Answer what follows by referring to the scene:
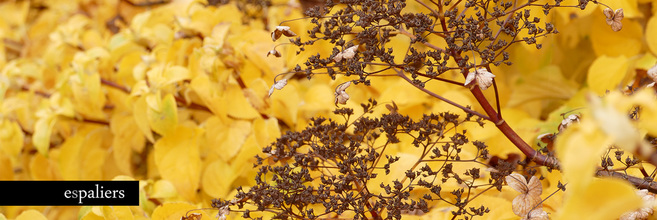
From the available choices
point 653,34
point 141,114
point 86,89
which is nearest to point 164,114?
point 141,114

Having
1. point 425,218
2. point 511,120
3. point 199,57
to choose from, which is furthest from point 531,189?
point 199,57

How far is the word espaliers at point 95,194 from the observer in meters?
0.54

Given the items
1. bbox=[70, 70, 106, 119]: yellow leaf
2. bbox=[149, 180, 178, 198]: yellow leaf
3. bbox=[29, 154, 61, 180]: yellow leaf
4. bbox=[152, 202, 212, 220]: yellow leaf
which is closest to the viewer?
bbox=[152, 202, 212, 220]: yellow leaf

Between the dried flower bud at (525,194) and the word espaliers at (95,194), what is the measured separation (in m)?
0.37

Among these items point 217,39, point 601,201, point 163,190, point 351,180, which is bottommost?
point 601,201

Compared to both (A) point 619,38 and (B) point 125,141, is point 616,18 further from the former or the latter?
(B) point 125,141

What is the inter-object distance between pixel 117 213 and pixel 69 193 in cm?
21

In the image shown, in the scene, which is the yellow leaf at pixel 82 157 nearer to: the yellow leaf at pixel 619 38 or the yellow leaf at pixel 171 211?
the yellow leaf at pixel 171 211

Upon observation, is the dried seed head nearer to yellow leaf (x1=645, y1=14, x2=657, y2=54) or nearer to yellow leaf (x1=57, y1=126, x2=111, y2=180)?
yellow leaf (x1=645, y1=14, x2=657, y2=54)

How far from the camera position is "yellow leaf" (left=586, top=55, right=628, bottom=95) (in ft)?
1.87

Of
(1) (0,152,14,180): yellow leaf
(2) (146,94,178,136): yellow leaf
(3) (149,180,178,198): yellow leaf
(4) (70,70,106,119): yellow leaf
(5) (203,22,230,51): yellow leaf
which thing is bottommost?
(3) (149,180,178,198): yellow leaf

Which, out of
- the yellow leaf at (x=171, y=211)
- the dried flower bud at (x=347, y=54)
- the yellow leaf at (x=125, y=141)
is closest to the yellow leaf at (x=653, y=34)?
the dried flower bud at (x=347, y=54)

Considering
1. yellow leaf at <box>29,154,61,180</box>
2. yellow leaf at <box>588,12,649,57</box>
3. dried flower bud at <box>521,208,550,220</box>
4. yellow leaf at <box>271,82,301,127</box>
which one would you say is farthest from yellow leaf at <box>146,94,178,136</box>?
yellow leaf at <box>588,12,649,57</box>

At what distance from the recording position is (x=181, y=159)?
2.02ft
